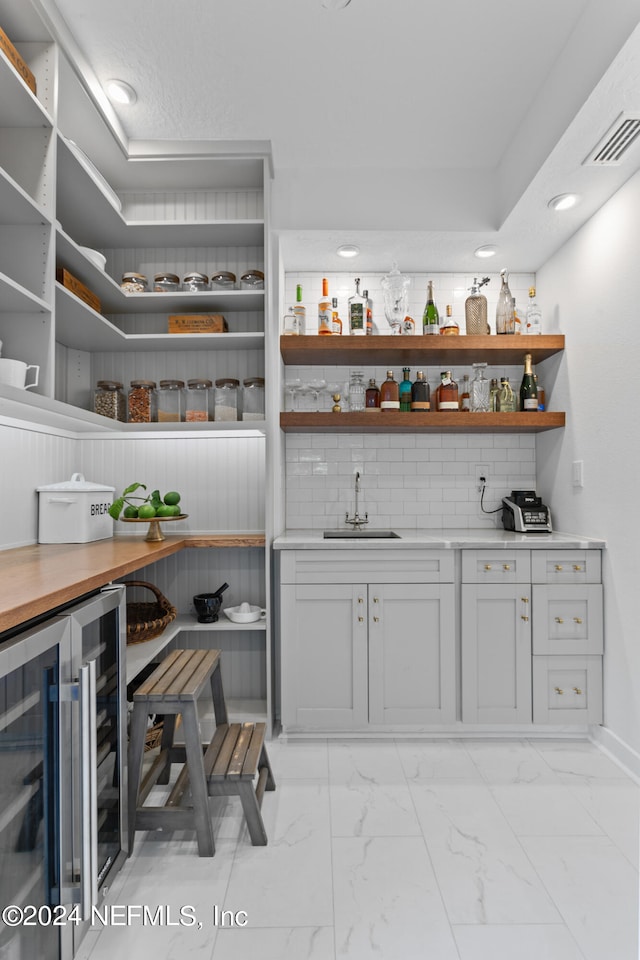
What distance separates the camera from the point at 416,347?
9.22ft

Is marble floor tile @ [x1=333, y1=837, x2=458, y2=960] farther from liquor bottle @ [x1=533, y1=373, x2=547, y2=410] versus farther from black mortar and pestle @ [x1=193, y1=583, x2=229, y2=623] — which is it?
liquor bottle @ [x1=533, y1=373, x2=547, y2=410]

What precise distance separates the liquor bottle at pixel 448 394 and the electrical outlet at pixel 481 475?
0.45 meters

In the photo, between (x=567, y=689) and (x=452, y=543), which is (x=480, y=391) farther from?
(x=567, y=689)

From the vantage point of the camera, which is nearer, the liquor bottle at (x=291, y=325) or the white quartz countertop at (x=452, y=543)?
the white quartz countertop at (x=452, y=543)

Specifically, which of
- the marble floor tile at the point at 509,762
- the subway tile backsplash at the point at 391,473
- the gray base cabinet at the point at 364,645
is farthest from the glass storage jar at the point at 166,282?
the marble floor tile at the point at 509,762

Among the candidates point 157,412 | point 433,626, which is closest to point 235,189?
point 157,412

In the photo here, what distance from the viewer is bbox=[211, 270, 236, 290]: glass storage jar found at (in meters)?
2.73

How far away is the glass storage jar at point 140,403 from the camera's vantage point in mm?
2754

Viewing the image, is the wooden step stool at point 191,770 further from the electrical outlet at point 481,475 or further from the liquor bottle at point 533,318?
the liquor bottle at point 533,318

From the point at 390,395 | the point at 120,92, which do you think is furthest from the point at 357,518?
the point at 120,92

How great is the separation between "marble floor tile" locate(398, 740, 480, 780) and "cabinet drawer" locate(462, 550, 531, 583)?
2.48ft

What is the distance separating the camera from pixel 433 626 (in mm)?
2525

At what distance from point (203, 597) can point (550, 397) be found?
2224 mm

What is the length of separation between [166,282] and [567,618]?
2590 mm
